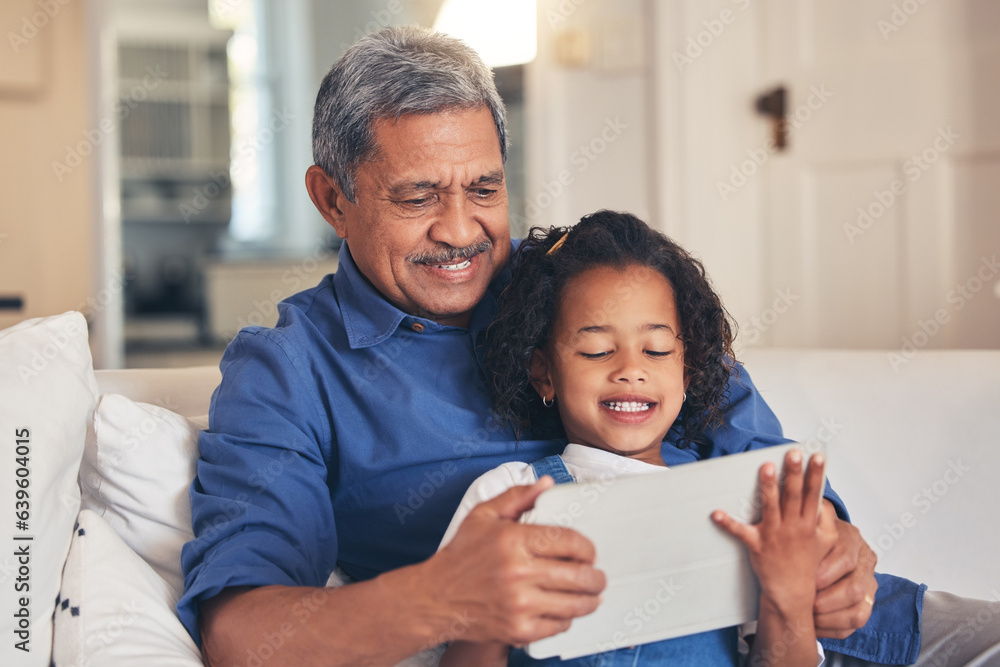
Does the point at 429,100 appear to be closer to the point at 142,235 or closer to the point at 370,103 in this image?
the point at 370,103

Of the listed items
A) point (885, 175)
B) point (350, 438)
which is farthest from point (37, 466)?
point (885, 175)

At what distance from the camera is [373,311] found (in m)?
1.23

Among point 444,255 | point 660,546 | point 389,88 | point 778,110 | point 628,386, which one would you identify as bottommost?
point 660,546

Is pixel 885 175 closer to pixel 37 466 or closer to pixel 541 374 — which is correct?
pixel 541 374

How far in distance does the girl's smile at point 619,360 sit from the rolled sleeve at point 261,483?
337 mm

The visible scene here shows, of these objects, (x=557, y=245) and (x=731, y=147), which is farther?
(x=731, y=147)

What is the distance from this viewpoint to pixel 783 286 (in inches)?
112

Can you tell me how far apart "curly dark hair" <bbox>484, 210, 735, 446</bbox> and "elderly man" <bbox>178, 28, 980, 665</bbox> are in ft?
0.16

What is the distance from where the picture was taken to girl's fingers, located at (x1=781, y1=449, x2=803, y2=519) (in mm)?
836

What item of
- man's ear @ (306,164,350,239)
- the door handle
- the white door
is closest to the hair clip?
man's ear @ (306,164,350,239)

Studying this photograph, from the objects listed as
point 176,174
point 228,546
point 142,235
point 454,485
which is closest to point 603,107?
point 454,485

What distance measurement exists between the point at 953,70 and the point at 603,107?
1.06 m

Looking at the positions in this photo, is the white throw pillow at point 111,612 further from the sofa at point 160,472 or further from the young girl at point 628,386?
the young girl at point 628,386

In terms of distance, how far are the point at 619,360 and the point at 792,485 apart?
10.7 inches
